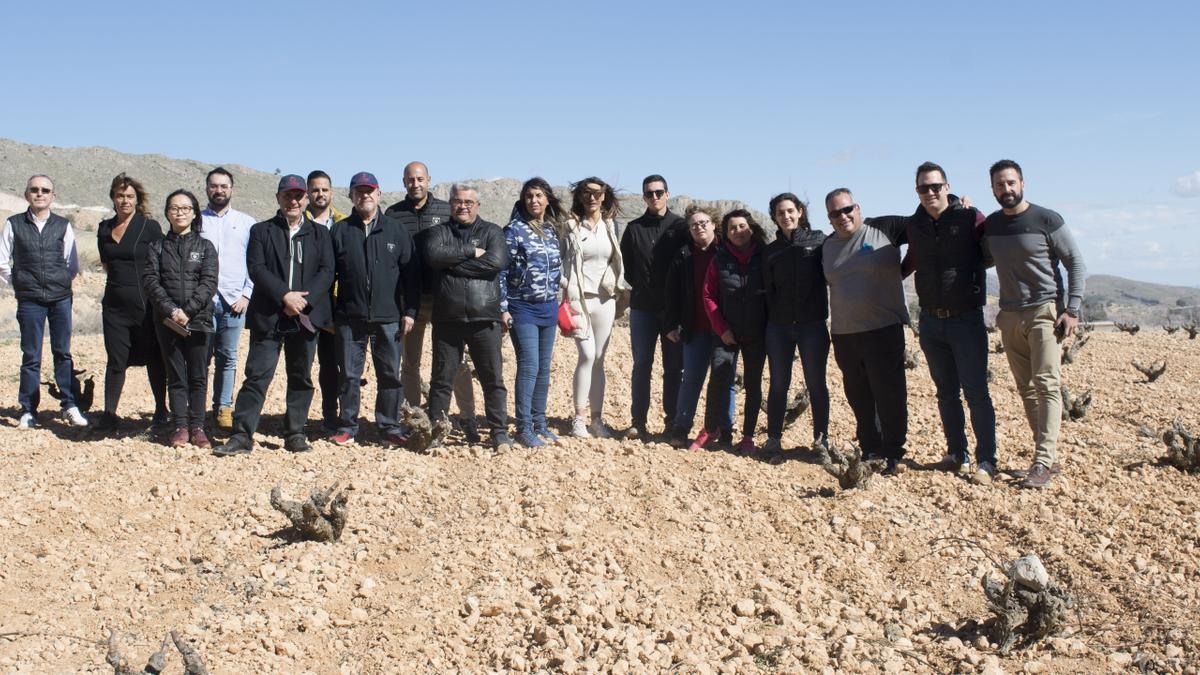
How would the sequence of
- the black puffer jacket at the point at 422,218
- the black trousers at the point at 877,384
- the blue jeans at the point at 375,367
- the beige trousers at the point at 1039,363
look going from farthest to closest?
the black puffer jacket at the point at 422,218 → the blue jeans at the point at 375,367 → the black trousers at the point at 877,384 → the beige trousers at the point at 1039,363

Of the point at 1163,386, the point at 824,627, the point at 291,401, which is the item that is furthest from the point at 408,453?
the point at 1163,386

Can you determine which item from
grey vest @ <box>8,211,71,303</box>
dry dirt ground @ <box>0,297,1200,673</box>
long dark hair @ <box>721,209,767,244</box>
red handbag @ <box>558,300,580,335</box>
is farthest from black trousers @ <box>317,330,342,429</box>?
long dark hair @ <box>721,209,767,244</box>

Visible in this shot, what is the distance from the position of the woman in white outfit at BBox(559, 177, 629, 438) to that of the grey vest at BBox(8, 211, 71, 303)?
3543 mm

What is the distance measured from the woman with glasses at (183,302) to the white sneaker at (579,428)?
2445mm

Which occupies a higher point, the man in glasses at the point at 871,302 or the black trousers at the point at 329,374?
the man in glasses at the point at 871,302

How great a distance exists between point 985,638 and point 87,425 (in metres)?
6.16

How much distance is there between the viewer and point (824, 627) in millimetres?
4148

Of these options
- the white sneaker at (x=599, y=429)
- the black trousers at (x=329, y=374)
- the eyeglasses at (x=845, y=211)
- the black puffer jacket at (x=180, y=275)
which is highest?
the eyeglasses at (x=845, y=211)

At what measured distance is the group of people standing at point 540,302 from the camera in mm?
5902

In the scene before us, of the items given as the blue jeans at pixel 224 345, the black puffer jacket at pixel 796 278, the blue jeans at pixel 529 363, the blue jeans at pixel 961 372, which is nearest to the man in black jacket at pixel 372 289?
the blue jeans at pixel 529 363

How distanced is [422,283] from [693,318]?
185 cm

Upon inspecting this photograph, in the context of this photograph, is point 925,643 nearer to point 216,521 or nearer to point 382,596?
point 382,596

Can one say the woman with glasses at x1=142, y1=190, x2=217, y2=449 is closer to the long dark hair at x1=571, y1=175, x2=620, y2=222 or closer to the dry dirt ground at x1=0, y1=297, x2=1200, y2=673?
the dry dirt ground at x1=0, y1=297, x2=1200, y2=673

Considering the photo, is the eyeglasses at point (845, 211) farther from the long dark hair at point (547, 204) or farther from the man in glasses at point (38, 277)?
the man in glasses at point (38, 277)
